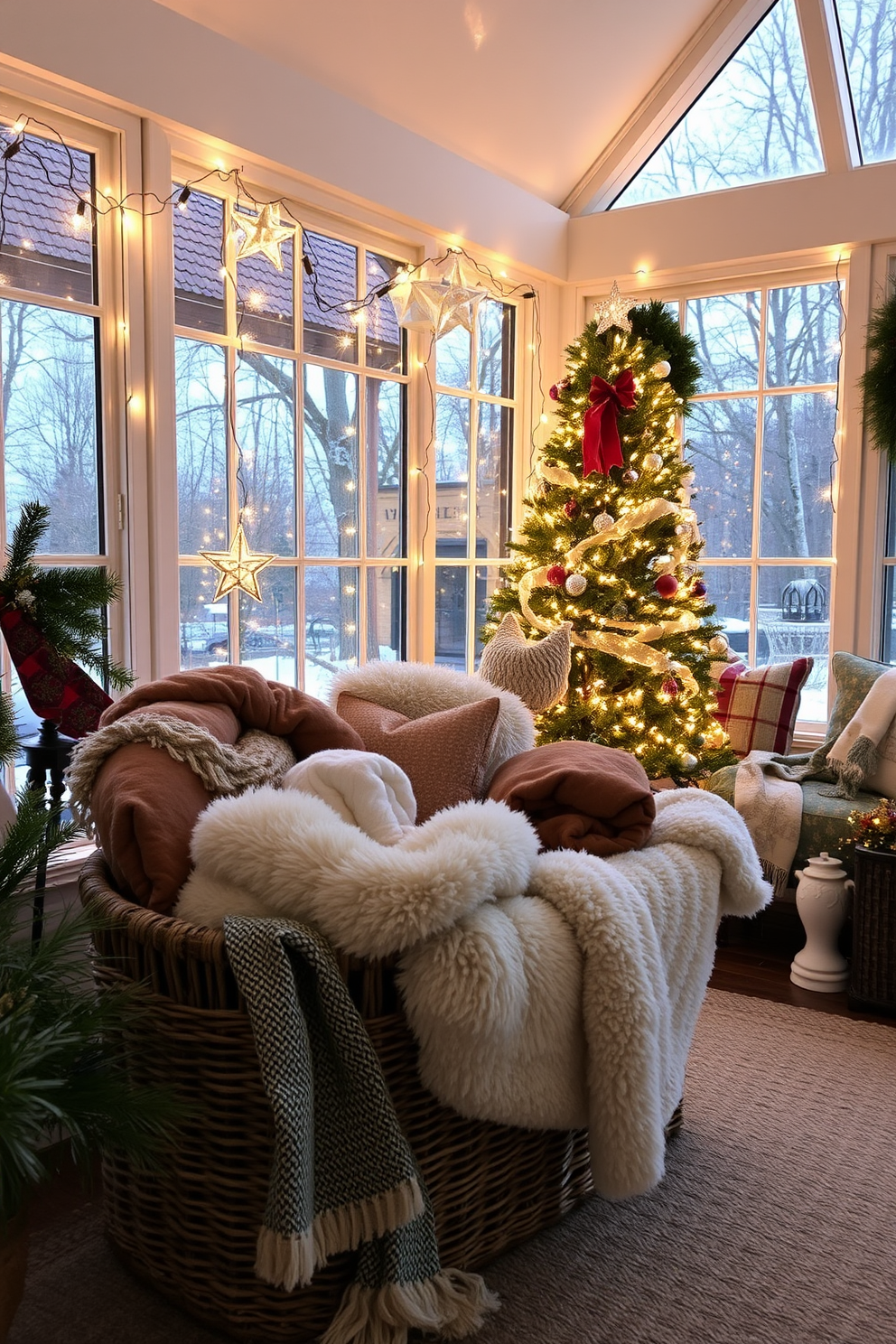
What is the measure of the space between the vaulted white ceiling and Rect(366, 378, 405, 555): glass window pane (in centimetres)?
83

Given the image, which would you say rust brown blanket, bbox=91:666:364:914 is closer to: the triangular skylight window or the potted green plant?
the potted green plant

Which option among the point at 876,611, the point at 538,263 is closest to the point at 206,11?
the point at 538,263

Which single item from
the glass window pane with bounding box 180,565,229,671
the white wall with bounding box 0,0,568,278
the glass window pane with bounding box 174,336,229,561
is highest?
the white wall with bounding box 0,0,568,278

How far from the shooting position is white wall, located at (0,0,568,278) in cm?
243

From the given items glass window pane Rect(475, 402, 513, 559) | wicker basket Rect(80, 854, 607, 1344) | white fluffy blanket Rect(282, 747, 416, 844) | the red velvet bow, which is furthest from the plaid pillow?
wicker basket Rect(80, 854, 607, 1344)

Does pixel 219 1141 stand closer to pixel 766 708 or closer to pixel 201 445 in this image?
pixel 201 445

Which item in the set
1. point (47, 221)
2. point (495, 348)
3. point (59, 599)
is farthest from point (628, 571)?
point (59, 599)

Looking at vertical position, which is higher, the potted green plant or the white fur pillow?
the white fur pillow

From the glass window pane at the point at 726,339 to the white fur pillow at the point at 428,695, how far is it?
231 cm

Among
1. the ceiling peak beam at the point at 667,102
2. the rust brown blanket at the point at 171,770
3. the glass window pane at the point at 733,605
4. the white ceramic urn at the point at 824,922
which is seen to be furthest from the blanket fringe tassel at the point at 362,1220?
the ceiling peak beam at the point at 667,102

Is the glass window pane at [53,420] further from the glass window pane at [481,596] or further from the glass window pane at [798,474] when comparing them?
the glass window pane at [798,474]

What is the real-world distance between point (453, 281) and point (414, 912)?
2.26 m

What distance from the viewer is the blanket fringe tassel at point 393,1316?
1461 millimetres

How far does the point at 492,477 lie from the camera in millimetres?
4234
